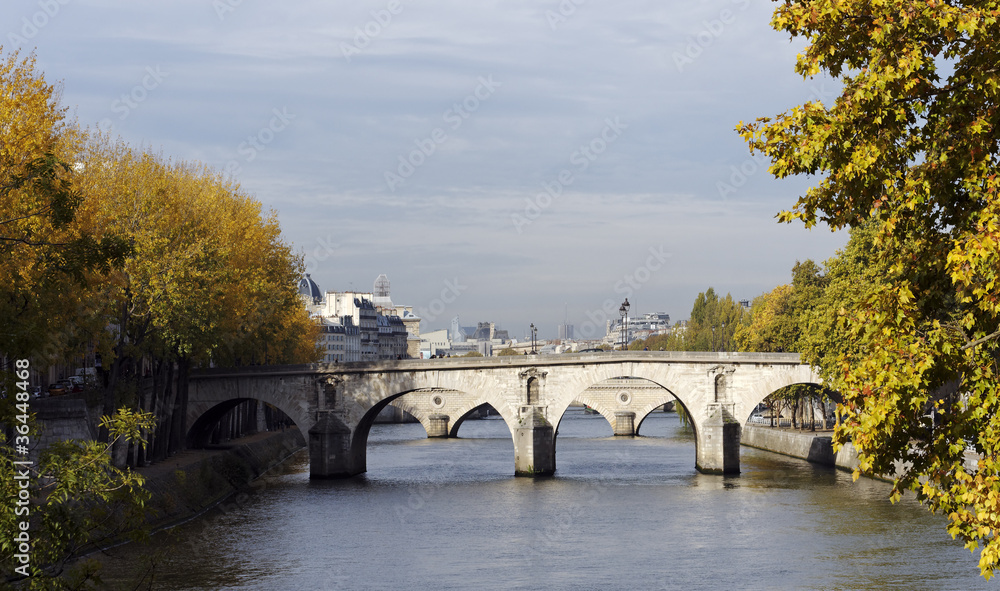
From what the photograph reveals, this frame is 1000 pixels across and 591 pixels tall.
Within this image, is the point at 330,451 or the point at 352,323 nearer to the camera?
the point at 330,451

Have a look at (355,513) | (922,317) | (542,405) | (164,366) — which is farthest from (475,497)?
(922,317)

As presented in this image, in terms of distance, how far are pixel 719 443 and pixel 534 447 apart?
8844 mm

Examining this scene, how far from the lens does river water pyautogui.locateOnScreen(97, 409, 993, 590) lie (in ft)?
102

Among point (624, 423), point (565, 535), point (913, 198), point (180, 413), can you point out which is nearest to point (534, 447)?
point (180, 413)

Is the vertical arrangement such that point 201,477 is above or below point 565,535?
above

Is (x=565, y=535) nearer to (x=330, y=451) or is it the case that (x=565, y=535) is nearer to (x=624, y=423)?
(x=330, y=451)

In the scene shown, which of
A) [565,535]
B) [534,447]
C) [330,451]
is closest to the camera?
[565,535]

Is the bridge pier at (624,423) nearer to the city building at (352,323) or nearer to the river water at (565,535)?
the river water at (565,535)

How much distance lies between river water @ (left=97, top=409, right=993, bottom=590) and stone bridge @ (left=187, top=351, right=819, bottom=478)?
186 centimetres

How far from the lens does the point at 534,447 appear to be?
56688 mm

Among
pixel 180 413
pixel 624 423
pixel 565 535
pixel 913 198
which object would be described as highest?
pixel 913 198

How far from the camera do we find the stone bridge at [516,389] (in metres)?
57.1

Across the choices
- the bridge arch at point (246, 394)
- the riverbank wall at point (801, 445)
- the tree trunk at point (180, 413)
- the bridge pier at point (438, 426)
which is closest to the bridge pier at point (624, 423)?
the riverbank wall at point (801, 445)

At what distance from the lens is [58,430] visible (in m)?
38.8
